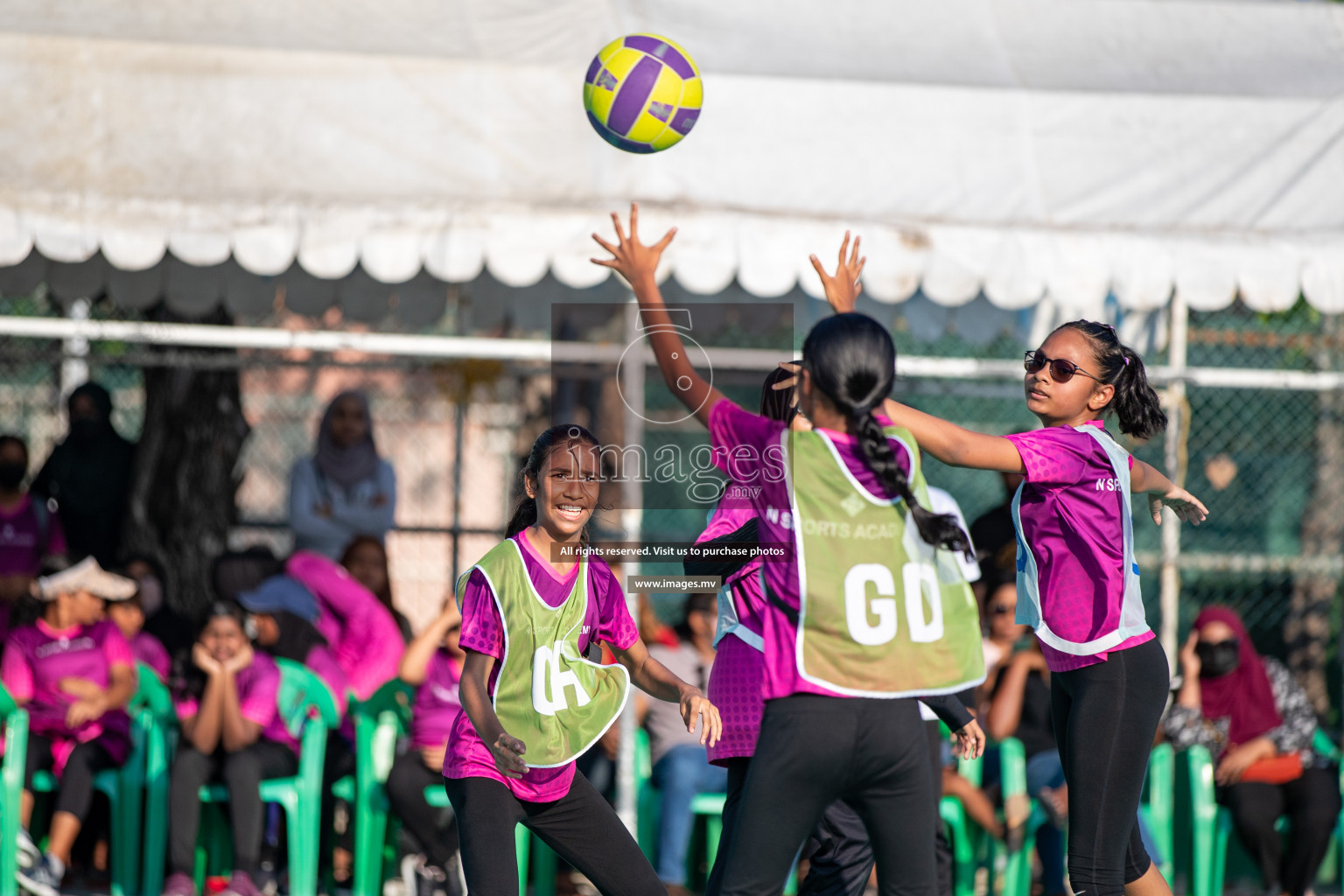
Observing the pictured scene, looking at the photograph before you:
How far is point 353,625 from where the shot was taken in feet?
20.1

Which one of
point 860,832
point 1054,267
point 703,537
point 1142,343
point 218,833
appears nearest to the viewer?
point 703,537

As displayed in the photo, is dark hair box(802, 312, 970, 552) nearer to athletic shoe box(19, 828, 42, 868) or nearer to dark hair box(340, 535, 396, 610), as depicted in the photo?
dark hair box(340, 535, 396, 610)

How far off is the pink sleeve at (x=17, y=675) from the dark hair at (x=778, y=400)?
3663 mm

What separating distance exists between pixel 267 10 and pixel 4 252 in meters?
1.61

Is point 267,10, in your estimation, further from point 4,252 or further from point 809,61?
point 809,61

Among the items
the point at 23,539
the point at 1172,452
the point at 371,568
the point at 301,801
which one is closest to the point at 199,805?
the point at 301,801

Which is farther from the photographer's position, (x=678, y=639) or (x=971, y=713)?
(x=678, y=639)

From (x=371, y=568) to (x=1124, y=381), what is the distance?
380cm

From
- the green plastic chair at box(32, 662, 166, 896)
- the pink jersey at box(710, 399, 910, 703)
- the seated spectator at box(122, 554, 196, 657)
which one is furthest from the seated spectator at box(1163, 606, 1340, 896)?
the seated spectator at box(122, 554, 196, 657)

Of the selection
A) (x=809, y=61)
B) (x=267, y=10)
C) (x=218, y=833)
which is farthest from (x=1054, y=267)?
(x=218, y=833)

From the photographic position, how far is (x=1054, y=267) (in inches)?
232

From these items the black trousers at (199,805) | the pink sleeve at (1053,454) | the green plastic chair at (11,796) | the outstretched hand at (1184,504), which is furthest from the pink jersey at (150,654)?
the outstretched hand at (1184,504)

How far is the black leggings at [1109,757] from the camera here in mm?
3590

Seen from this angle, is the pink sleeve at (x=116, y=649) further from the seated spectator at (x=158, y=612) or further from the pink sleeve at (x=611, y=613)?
the pink sleeve at (x=611, y=613)
